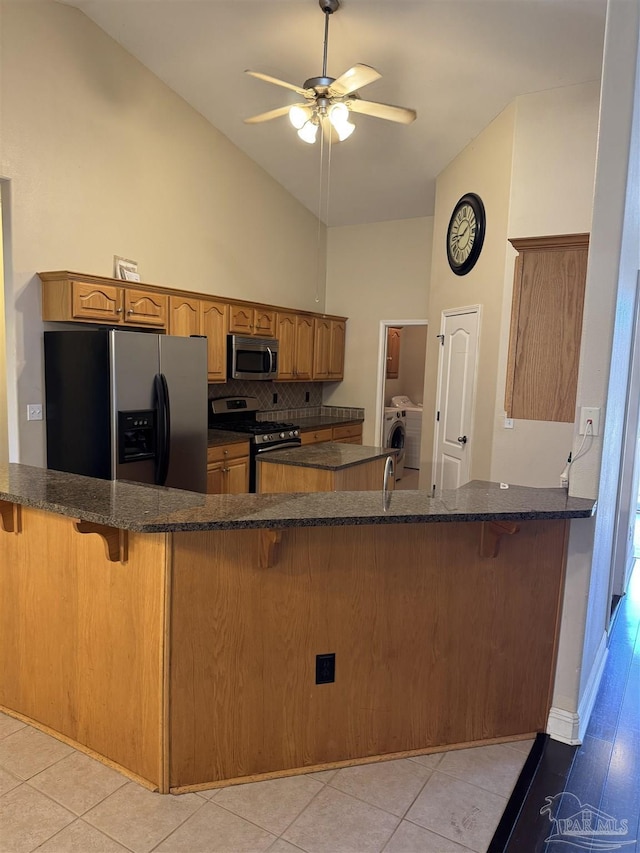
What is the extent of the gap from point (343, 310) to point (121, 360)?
3.74 metres

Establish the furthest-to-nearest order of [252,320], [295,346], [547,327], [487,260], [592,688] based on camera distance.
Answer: [295,346]
[252,320]
[487,260]
[592,688]
[547,327]

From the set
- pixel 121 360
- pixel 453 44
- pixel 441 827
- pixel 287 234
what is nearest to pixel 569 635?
pixel 441 827

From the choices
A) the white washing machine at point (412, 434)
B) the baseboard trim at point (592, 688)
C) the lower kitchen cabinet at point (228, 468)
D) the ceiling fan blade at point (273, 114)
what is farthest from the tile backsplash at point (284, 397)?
the baseboard trim at point (592, 688)

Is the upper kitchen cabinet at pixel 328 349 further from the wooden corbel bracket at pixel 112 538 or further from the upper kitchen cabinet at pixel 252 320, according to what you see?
the wooden corbel bracket at pixel 112 538

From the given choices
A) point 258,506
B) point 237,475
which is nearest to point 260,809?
point 258,506

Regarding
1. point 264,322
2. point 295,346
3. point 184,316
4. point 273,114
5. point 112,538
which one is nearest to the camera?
point 112,538

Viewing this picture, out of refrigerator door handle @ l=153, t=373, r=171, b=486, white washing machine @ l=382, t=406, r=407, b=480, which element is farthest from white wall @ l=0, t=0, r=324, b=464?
white washing machine @ l=382, t=406, r=407, b=480

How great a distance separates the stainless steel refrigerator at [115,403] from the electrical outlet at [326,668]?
2.11 meters

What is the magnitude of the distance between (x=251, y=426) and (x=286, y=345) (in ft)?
3.32

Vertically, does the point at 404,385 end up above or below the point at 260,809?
above

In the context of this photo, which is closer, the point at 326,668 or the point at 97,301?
the point at 326,668

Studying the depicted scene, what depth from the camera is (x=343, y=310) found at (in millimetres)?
6848

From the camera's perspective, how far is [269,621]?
1.99 meters

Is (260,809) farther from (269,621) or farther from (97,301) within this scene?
(97,301)
